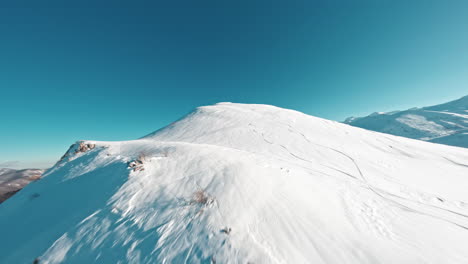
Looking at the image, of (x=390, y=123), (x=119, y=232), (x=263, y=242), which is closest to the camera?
(x=263, y=242)

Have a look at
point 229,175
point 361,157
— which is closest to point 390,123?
point 361,157

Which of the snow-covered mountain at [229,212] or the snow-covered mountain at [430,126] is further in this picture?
the snow-covered mountain at [430,126]

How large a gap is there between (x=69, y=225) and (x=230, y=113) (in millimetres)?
12281

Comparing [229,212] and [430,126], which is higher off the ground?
[229,212]

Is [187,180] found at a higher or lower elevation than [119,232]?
higher

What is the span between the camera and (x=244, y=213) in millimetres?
3646

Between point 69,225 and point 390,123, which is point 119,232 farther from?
point 390,123

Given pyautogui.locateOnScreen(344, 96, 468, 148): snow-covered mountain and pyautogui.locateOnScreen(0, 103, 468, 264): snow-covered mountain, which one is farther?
pyautogui.locateOnScreen(344, 96, 468, 148): snow-covered mountain

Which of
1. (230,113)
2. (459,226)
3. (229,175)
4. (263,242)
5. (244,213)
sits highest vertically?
(230,113)

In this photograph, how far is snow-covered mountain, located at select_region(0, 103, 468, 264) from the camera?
3029 mm

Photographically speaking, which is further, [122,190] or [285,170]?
[285,170]

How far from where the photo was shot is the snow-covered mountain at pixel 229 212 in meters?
3.03

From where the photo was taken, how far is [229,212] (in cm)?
364

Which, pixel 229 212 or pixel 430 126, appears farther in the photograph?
pixel 430 126
